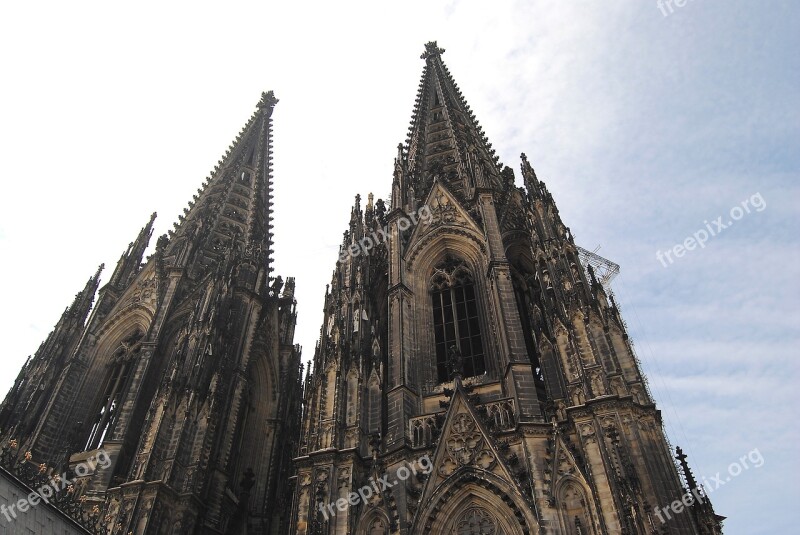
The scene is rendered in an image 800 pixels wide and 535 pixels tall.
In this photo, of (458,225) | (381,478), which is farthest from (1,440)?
(458,225)

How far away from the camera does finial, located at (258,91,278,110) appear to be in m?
55.9

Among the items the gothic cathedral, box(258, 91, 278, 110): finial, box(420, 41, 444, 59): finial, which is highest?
box(258, 91, 278, 110): finial

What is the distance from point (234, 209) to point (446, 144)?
14658 millimetres

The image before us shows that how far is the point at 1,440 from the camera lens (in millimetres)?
25734

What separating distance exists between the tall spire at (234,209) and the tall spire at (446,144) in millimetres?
10501

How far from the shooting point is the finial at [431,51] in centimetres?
4875

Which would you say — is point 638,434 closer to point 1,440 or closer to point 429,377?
point 429,377

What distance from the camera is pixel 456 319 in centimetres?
2398

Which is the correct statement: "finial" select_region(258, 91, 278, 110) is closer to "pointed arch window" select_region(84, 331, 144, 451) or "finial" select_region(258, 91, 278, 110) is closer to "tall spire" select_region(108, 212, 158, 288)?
"tall spire" select_region(108, 212, 158, 288)

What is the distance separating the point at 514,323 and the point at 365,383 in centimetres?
496

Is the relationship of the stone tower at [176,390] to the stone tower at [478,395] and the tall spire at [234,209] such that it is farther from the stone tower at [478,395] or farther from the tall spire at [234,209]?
the stone tower at [478,395]

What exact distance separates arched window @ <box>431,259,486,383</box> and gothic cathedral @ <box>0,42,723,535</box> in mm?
80
